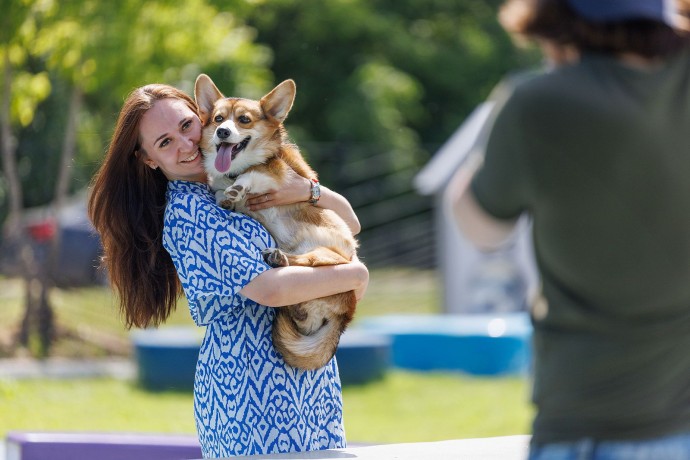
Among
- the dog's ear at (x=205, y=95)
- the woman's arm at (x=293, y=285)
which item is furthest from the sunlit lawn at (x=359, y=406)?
the woman's arm at (x=293, y=285)

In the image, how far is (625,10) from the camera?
176 cm

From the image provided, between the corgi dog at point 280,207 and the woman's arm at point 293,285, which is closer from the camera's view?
the woman's arm at point 293,285

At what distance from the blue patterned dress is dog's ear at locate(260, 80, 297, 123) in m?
0.89

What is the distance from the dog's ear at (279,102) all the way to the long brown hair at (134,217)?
0.66 metres

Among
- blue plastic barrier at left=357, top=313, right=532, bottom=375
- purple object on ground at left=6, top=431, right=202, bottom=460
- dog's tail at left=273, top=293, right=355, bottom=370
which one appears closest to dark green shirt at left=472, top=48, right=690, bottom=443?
dog's tail at left=273, top=293, right=355, bottom=370

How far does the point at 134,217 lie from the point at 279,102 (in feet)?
2.92

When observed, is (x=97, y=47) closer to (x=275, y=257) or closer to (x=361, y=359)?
(x=361, y=359)

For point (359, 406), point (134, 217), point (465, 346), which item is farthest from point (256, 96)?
point (134, 217)

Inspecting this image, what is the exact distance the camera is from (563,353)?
5.96 feet

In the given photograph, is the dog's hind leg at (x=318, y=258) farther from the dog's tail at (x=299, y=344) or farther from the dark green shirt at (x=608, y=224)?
the dark green shirt at (x=608, y=224)

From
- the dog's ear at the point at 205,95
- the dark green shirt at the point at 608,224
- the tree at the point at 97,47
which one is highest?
the dark green shirt at the point at 608,224

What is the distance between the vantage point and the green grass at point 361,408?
714 cm

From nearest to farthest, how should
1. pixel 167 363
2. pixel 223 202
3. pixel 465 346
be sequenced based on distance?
1. pixel 223 202
2. pixel 167 363
3. pixel 465 346

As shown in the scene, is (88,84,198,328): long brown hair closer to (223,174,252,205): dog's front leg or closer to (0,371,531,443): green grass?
(223,174,252,205): dog's front leg
